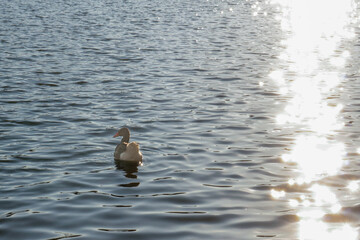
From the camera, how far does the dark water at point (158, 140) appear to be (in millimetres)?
12023

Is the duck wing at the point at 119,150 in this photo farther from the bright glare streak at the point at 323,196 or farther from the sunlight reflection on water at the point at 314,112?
the bright glare streak at the point at 323,196

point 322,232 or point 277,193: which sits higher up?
point 277,193

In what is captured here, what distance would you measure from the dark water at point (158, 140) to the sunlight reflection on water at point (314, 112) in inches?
4.8

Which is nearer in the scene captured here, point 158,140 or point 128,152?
point 128,152

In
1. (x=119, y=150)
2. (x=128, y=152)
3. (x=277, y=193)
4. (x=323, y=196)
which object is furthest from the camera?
(x=119, y=150)

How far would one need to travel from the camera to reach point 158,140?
17.5 m

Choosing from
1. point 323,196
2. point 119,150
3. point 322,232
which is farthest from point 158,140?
point 322,232

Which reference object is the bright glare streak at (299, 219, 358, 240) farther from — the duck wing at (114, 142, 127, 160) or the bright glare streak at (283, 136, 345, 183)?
the duck wing at (114, 142, 127, 160)

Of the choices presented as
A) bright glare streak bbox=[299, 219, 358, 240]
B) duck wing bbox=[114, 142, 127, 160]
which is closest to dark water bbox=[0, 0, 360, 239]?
bright glare streak bbox=[299, 219, 358, 240]

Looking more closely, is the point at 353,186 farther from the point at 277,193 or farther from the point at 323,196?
the point at 277,193

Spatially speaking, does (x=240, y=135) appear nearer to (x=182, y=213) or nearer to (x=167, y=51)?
(x=182, y=213)

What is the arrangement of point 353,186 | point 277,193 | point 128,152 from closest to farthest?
point 277,193 < point 353,186 < point 128,152

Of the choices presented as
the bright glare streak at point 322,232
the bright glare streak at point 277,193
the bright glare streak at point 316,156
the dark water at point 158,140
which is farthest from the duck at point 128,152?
the bright glare streak at point 322,232

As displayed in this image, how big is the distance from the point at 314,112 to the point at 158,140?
6.43 meters
